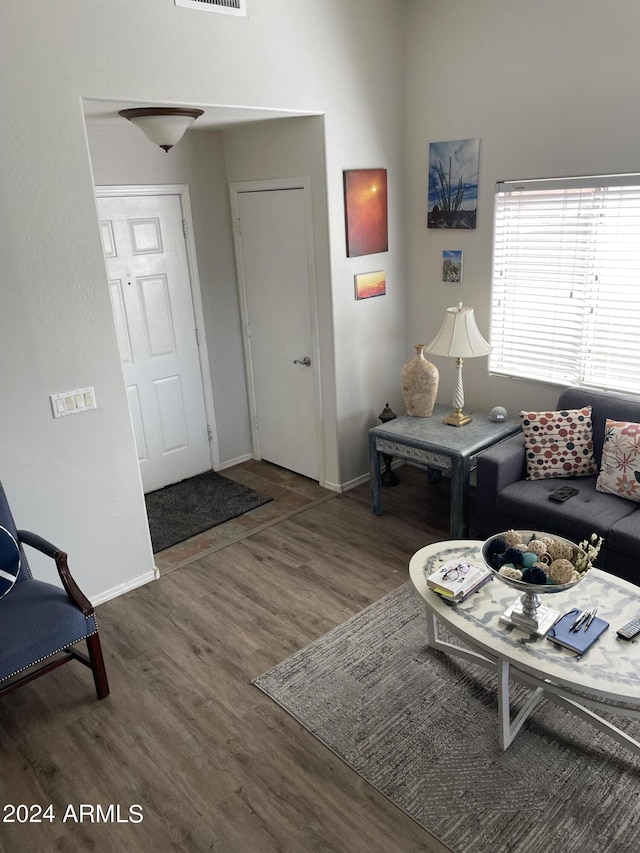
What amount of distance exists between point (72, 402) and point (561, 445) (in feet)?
8.53

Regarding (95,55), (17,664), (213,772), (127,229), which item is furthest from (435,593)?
(127,229)

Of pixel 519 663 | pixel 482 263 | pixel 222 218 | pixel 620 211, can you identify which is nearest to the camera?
pixel 519 663

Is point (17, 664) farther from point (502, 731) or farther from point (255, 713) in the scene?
point (502, 731)

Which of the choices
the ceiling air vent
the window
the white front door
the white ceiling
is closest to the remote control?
the window

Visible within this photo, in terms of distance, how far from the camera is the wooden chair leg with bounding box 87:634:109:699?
277 centimetres

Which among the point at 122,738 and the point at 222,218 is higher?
the point at 222,218

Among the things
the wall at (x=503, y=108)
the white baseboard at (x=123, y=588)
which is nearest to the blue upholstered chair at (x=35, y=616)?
the white baseboard at (x=123, y=588)

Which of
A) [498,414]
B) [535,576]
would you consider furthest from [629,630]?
[498,414]

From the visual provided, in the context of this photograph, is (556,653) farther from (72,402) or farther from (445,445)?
(72,402)

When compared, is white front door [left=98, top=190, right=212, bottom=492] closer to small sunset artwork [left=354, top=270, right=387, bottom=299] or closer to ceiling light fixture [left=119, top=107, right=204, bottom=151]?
ceiling light fixture [left=119, top=107, right=204, bottom=151]

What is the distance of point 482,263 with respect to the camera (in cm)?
421

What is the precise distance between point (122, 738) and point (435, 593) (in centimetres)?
139

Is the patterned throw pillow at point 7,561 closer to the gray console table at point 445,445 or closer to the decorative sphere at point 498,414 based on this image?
the gray console table at point 445,445

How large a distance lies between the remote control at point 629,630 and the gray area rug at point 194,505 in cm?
264
